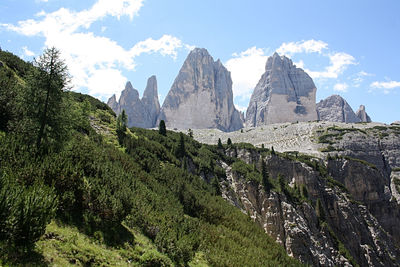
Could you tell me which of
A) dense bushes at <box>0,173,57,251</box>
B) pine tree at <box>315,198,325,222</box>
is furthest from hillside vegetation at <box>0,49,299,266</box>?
pine tree at <box>315,198,325,222</box>

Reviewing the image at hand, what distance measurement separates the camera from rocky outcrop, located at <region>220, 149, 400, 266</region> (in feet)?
218

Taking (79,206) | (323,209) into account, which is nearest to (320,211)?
(323,209)

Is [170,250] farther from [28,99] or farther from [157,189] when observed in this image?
[28,99]

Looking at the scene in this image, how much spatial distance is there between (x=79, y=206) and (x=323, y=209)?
80459 millimetres

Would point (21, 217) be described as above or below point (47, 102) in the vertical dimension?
below

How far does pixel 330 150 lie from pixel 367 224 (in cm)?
5399

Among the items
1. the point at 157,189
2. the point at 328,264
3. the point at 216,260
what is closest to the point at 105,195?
the point at 216,260

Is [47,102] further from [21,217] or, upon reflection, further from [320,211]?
[320,211]

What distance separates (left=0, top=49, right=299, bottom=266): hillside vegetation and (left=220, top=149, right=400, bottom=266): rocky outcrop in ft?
92.5

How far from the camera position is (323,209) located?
8456 centimetres

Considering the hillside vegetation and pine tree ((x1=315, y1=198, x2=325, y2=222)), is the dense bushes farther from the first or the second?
pine tree ((x1=315, y1=198, x2=325, y2=222))

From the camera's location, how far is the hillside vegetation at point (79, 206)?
43.3ft

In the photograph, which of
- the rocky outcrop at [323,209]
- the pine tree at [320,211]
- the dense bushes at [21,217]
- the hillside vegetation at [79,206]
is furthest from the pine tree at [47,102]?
the pine tree at [320,211]

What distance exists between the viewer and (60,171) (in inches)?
730
